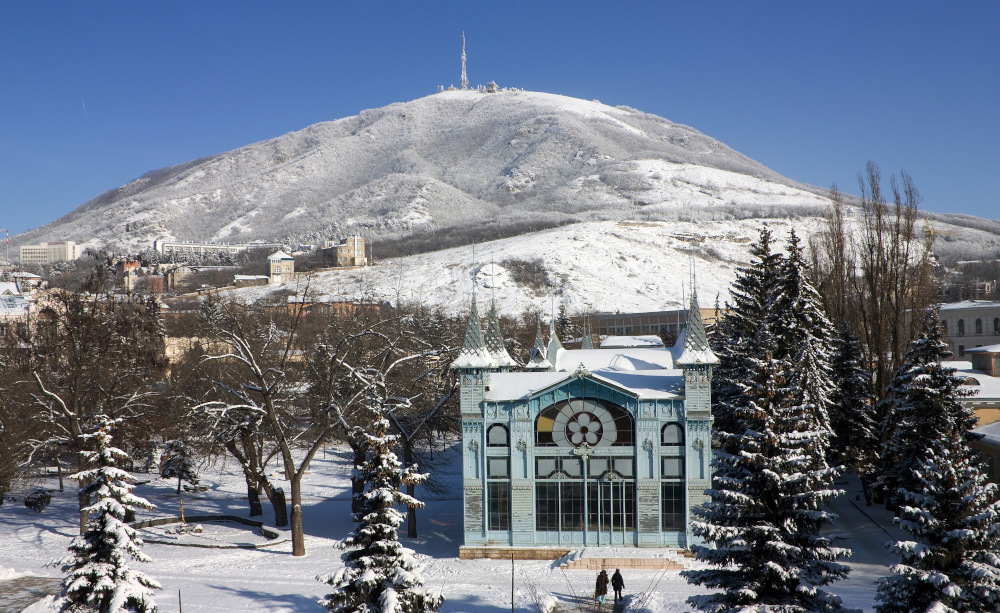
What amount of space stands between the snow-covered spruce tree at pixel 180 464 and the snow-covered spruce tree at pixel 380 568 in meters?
22.9

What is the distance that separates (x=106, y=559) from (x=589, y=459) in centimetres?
1626

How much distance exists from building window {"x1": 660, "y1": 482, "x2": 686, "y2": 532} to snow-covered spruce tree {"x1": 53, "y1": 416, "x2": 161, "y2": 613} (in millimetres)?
17165

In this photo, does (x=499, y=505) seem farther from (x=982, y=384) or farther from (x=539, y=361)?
(x=982, y=384)

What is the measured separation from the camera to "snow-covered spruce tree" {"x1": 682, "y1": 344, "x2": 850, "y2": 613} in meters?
16.9

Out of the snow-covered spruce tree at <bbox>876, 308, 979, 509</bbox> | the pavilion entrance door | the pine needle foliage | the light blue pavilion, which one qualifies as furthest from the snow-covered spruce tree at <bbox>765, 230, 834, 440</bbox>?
the pine needle foliage

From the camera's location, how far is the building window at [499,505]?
29359 mm

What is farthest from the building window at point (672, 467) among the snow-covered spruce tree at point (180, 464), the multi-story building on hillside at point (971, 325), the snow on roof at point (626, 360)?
the multi-story building on hillside at point (971, 325)

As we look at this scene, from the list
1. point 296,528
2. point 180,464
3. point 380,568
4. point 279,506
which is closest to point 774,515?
point 380,568

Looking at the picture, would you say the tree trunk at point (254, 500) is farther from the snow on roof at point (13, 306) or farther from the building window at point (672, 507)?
the snow on roof at point (13, 306)

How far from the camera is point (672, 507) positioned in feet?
94.6

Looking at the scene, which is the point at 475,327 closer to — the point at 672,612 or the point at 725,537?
the point at 672,612

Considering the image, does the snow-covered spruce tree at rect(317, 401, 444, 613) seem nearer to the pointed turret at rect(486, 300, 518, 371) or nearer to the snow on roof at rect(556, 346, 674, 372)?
the pointed turret at rect(486, 300, 518, 371)

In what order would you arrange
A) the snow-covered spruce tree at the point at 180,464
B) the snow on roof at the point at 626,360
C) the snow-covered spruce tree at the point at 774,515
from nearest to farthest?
the snow-covered spruce tree at the point at 774,515 → the snow on roof at the point at 626,360 → the snow-covered spruce tree at the point at 180,464

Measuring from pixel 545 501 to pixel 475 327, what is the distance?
688 cm
